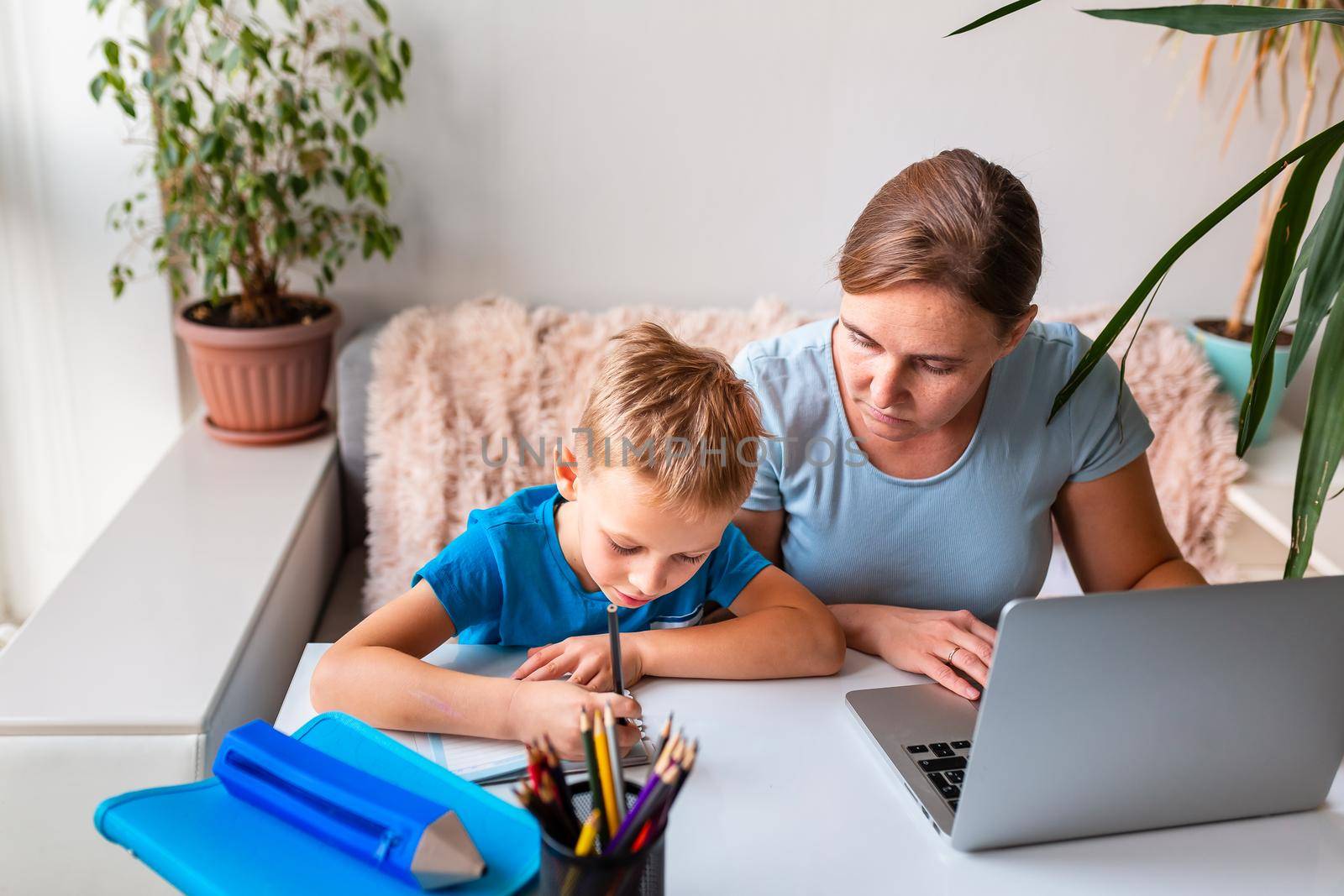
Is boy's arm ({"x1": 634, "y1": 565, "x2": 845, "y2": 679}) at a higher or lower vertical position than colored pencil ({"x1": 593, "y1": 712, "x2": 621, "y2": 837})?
lower

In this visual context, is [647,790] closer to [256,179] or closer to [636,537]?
[636,537]

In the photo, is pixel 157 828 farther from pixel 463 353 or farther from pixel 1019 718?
pixel 463 353

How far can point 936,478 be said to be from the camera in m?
1.31

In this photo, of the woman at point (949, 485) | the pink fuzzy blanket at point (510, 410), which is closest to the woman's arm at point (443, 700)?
the woman at point (949, 485)

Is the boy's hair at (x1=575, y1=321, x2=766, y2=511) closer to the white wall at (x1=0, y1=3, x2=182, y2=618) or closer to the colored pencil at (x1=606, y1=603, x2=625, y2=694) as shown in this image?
the colored pencil at (x1=606, y1=603, x2=625, y2=694)

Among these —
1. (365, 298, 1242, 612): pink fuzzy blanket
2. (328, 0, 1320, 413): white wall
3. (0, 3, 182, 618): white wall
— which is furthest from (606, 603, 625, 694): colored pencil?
(0, 3, 182, 618): white wall

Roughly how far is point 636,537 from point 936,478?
0.47 meters

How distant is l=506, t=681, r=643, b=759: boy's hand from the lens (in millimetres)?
922

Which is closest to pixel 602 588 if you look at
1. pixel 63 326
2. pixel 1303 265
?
pixel 1303 265

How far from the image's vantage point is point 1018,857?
857 mm

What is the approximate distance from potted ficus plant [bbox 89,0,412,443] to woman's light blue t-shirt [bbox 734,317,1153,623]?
0.95 m

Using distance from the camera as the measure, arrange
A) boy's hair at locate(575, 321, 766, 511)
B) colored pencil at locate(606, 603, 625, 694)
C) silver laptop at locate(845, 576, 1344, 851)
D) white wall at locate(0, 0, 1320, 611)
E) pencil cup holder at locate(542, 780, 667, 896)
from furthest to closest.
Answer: white wall at locate(0, 0, 1320, 611)
boy's hair at locate(575, 321, 766, 511)
colored pencil at locate(606, 603, 625, 694)
silver laptop at locate(845, 576, 1344, 851)
pencil cup holder at locate(542, 780, 667, 896)

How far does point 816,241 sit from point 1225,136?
832mm

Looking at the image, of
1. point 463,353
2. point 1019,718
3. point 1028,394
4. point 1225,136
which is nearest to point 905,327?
point 1028,394
